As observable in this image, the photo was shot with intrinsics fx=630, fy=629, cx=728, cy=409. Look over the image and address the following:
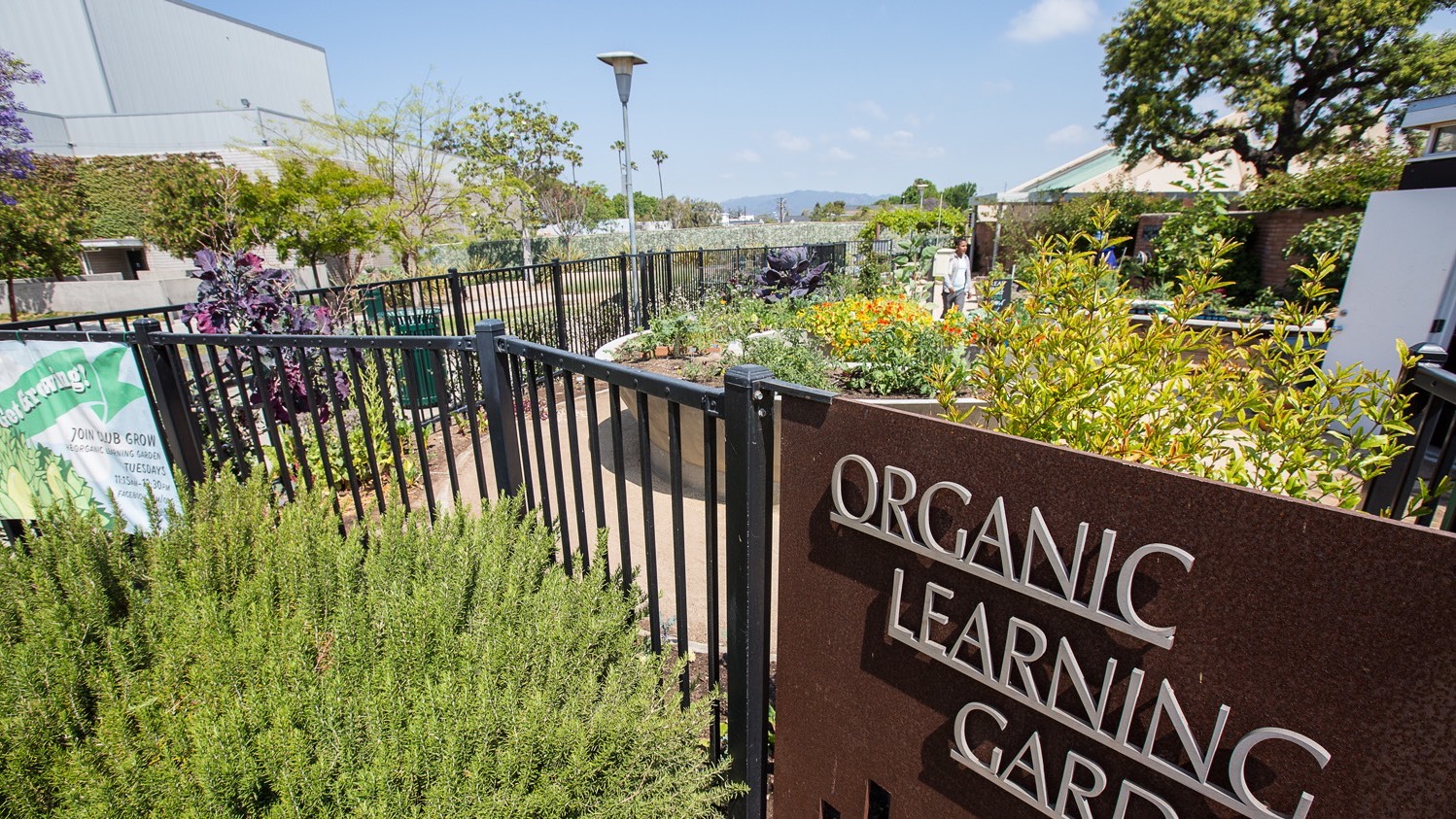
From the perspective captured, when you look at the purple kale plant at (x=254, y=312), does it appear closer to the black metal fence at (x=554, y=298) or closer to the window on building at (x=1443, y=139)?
the black metal fence at (x=554, y=298)

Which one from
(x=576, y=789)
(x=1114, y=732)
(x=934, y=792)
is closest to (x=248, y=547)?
(x=576, y=789)

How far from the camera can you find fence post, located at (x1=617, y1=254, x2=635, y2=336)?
28.5 feet

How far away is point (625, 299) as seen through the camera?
29.4 feet

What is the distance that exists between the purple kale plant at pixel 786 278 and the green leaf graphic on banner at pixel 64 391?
729cm

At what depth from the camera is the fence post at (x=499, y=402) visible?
7.67 ft

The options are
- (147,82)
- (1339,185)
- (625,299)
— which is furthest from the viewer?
(147,82)

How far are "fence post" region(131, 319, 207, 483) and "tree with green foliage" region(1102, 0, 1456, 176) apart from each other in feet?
83.8

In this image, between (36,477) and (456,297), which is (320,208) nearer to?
(456,297)

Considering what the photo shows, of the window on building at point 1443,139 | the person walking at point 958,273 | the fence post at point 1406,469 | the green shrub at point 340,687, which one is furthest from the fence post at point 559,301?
the window on building at point 1443,139

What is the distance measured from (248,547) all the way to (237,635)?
68 cm

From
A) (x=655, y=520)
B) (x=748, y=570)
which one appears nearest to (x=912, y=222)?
(x=655, y=520)

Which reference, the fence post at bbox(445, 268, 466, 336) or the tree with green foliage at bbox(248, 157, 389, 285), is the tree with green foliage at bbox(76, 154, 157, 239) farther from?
the fence post at bbox(445, 268, 466, 336)

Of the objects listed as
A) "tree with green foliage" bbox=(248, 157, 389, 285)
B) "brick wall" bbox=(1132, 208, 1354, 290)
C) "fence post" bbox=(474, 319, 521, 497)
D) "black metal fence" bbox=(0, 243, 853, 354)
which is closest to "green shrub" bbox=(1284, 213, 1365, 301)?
"brick wall" bbox=(1132, 208, 1354, 290)

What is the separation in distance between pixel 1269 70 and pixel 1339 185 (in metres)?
10.4
